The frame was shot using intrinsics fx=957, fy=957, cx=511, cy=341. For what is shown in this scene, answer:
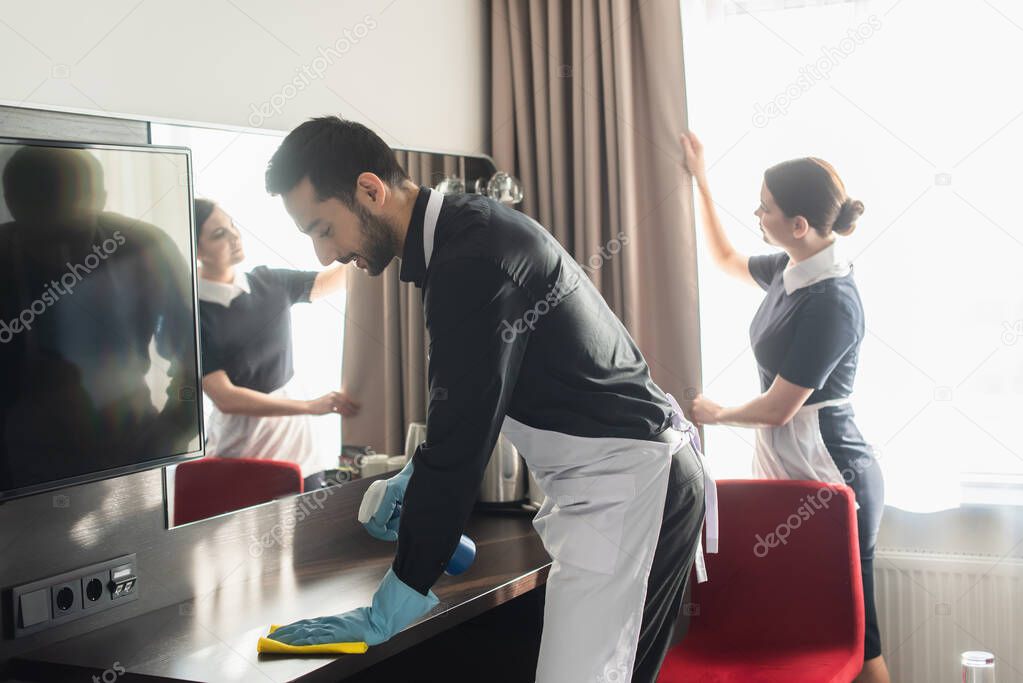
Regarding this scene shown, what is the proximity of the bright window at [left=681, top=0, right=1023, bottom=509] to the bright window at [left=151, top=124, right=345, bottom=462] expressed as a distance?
3.96 feet

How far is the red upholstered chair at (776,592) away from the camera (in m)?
2.06

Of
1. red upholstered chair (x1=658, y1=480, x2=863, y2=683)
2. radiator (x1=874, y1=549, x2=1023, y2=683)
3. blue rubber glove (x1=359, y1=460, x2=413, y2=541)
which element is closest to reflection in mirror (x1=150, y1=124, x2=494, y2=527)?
blue rubber glove (x1=359, y1=460, x2=413, y2=541)

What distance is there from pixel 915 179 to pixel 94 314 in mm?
2028

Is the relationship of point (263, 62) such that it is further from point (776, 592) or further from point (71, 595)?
point (776, 592)

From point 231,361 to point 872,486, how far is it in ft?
5.10

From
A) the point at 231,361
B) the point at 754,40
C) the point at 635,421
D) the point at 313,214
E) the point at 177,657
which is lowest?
the point at 177,657

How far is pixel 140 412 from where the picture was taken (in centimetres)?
153

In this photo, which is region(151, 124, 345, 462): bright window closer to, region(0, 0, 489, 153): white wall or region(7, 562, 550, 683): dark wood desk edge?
region(0, 0, 489, 153): white wall

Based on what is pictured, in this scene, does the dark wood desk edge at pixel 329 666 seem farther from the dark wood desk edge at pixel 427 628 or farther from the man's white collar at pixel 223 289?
the man's white collar at pixel 223 289

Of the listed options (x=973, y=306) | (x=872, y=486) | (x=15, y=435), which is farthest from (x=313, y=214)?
(x=973, y=306)

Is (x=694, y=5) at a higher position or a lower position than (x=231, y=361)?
higher

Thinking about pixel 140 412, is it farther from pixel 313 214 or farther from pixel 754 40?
pixel 754 40

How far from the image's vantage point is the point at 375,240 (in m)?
1.58

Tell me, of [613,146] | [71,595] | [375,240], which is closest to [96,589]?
[71,595]
